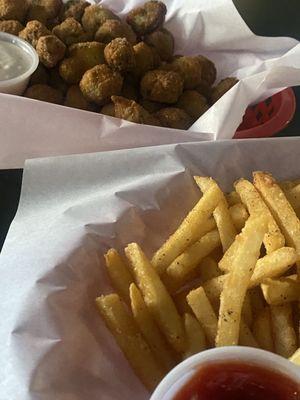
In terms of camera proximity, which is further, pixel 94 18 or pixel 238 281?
pixel 94 18

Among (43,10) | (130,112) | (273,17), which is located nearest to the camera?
(130,112)

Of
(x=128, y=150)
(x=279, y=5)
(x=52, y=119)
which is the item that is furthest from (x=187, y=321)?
(x=279, y=5)

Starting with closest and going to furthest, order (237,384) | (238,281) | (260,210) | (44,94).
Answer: (237,384) < (238,281) < (260,210) < (44,94)

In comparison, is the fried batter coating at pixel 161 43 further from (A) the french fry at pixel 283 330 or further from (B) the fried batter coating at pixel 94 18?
(A) the french fry at pixel 283 330

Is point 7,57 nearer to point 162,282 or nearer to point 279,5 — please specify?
point 162,282

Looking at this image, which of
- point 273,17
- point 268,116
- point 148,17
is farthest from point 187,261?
point 273,17

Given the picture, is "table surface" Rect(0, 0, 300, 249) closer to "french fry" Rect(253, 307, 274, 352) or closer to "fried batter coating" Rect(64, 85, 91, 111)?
"fried batter coating" Rect(64, 85, 91, 111)

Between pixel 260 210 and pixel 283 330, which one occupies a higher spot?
pixel 260 210

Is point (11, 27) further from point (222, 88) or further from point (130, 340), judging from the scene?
point (130, 340)
